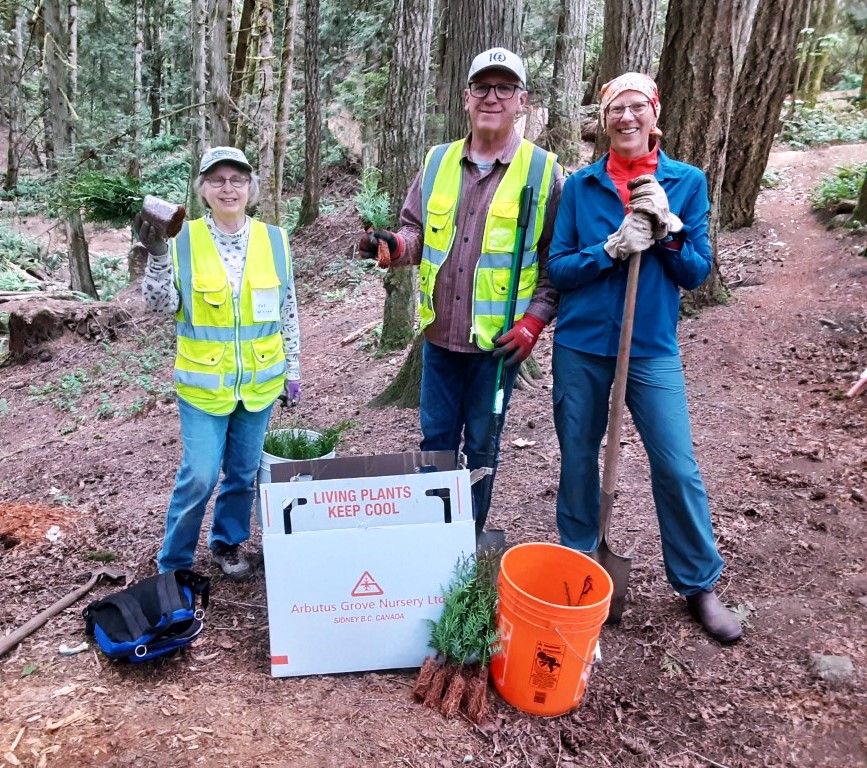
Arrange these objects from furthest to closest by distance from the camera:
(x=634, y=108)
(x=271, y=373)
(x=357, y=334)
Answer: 1. (x=357, y=334)
2. (x=271, y=373)
3. (x=634, y=108)

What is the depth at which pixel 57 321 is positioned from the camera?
9711 millimetres

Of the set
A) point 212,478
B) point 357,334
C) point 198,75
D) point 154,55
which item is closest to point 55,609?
point 212,478

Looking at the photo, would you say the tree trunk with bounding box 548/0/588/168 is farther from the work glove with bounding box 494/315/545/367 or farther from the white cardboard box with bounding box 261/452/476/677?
the white cardboard box with bounding box 261/452/476/677

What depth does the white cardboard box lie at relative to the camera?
8.65 ft

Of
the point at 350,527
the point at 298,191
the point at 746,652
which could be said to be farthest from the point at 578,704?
the point at 298,191

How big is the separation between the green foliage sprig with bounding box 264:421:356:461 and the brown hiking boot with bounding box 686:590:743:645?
206 centimetres

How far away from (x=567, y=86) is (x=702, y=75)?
6226mm

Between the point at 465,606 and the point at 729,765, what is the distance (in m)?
1.08

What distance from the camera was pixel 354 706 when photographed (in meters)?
2.56

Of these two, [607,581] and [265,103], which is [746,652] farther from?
[265,103]

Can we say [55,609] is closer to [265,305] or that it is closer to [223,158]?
[265,305]

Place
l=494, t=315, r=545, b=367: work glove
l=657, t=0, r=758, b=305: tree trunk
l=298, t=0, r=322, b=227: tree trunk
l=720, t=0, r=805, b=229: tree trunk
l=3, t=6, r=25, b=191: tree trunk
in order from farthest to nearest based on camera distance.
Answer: l=3, t=6, r=25, b=191: tree trunk < l=298, t=0, r=322, b=227: tree trunk < l=720, t=0, r=805, b=229: tree trunk < l=657, t=0, r=758, b=305: tree trunk < l=494, t=315, r=545, b=367: work glove

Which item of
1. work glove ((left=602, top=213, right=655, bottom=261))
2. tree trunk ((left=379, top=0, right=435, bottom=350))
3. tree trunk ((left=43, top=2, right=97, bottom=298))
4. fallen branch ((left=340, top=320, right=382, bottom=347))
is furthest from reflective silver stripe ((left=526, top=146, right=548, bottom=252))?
tree trunk ((left=43, top=2, right=97, bottom=298))

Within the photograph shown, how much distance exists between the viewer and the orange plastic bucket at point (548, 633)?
7.83ft
